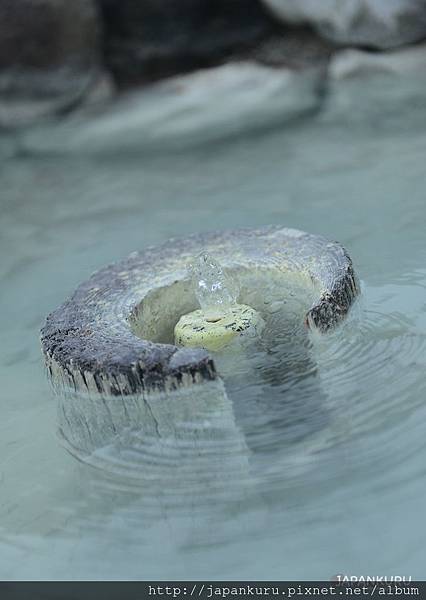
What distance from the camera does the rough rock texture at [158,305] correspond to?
2.56 m

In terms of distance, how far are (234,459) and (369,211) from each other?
2079mm

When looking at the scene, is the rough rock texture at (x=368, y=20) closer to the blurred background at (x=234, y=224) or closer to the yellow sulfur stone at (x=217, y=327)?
the blurred background at (x=234, y=224)

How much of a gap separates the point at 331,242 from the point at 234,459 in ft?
2.97

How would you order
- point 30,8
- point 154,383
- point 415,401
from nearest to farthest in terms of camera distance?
1. point 154,383
2. point 415,401
3. point 30,8

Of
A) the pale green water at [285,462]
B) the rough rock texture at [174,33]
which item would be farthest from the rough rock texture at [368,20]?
the pale green water at [285,462]

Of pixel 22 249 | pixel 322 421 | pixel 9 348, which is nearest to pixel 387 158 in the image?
pixel 22 249

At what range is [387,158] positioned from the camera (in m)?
4.95

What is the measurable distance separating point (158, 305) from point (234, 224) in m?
1.44

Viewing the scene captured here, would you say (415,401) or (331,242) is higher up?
(331,242)

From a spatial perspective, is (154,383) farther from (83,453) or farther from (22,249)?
(22,249)

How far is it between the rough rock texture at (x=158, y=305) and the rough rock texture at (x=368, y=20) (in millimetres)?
3150

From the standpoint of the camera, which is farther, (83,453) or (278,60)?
(278,60)

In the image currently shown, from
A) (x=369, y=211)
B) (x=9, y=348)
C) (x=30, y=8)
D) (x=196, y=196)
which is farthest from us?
Answer: (x=30, y=8)

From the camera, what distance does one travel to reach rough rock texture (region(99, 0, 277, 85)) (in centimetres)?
673
